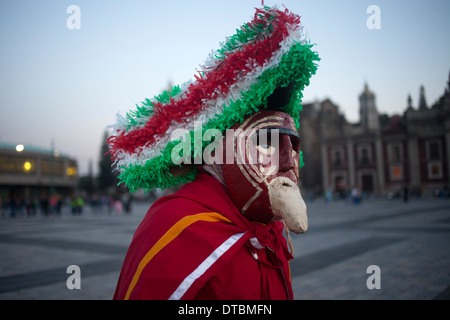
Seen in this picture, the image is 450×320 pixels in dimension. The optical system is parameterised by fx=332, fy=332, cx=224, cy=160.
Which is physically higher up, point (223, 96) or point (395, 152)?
point (395, 152)

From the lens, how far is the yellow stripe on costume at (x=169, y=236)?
1448 mm

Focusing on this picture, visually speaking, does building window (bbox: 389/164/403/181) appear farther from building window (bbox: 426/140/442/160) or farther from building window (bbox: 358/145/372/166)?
building window (bbox: 426/140/442/160)

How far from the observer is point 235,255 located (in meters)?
1.58

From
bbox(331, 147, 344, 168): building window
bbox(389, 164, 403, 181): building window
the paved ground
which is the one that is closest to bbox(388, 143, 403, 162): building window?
bbox(389, 164, 403, 181): building window

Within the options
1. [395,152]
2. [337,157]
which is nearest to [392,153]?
[395,152]

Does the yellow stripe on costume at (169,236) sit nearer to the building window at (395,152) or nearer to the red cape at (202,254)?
the red cape at (202,254)

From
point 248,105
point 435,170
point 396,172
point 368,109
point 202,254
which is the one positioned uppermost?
point 368,109

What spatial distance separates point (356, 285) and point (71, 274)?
4965 millimetres

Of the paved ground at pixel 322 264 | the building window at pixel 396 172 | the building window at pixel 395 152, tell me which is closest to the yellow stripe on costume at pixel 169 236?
the paved ground at pixel 322 264

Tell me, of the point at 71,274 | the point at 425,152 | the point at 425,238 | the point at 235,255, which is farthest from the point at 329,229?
the point at 425,152

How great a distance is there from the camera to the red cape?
4.62ft

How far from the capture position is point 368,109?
48250 millimetres

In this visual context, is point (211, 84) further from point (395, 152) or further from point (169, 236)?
point (395, 152)

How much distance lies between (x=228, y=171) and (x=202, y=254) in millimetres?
427
